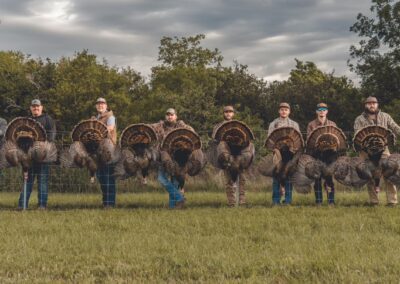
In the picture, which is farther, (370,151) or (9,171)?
(9,171)

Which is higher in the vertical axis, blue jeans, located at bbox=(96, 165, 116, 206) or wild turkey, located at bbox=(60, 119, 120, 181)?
wild turkey, located at bbox=(60, 119, 120, 181)

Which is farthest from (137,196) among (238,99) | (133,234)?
(238,99)

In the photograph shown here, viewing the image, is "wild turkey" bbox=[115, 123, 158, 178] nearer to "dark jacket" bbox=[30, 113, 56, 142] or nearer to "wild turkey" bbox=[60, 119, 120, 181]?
"wild turkey" bbox=[60, 119, 120, 181]

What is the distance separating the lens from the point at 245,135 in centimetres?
1066

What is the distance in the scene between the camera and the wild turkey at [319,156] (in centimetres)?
1041

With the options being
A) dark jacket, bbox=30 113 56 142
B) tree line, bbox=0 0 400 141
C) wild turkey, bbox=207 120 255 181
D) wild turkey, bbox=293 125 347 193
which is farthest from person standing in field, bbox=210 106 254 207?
tree line, bbox=0 0 400 141

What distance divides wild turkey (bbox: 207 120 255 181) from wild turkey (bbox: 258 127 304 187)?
0.40 metres

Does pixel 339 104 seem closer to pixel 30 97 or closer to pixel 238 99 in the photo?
pixel 238 99

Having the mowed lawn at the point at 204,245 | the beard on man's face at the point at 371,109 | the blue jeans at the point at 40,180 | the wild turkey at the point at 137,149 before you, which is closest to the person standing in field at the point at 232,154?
the mowed lawn at the point at 204,245

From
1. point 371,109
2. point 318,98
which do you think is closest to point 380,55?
point 318,98

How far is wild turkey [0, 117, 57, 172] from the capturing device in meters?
10.7

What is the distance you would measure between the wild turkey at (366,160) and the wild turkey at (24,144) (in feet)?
19.5

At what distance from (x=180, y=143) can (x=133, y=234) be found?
3104 mm

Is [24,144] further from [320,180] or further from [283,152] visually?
[320,180]
